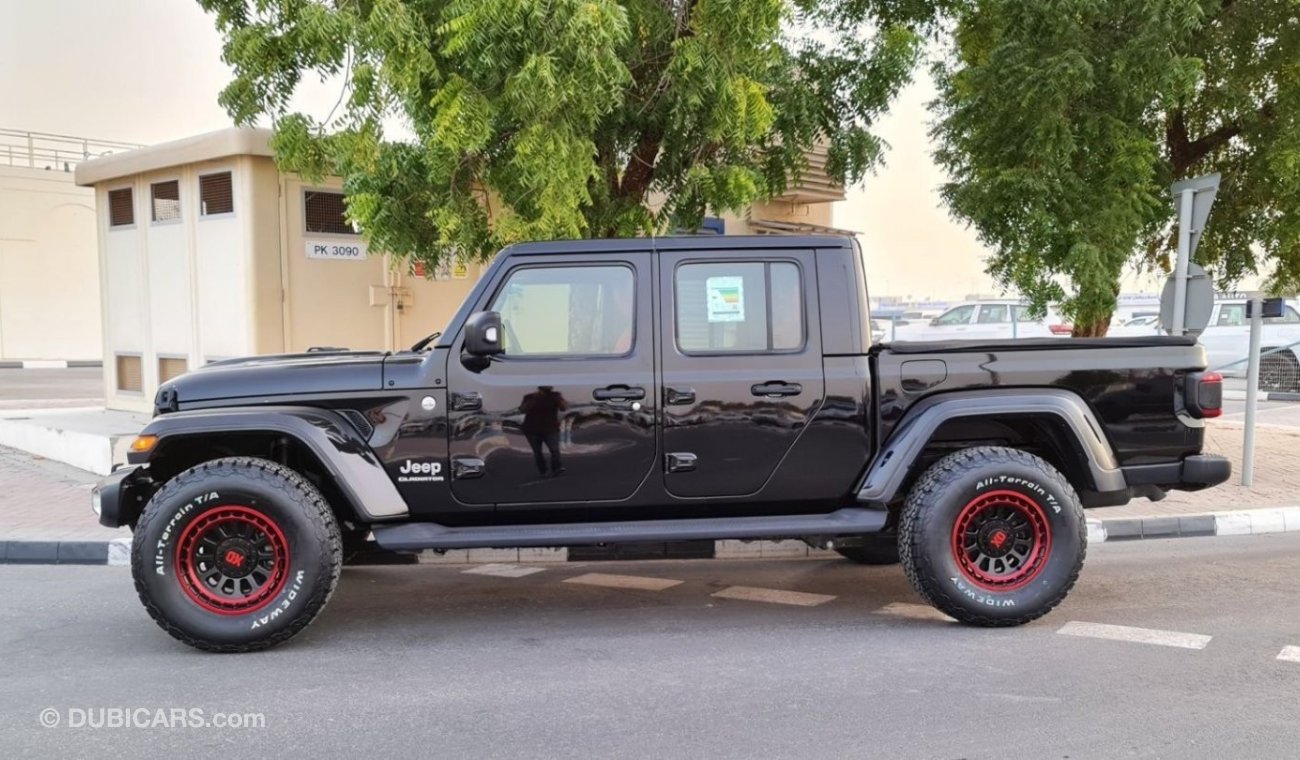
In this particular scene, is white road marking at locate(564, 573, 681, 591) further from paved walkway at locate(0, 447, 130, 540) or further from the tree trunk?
the tree trunk

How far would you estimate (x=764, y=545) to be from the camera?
691cm

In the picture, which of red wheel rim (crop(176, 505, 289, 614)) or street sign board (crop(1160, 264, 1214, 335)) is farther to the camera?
street sign board (crop(1160, 264, 1214, 335))

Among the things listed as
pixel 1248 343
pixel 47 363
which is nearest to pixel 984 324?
pixel 1248 343

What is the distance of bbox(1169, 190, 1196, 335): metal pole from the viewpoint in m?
8.03

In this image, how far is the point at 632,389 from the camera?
4938 millimetres

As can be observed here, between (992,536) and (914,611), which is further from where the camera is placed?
(914,611)

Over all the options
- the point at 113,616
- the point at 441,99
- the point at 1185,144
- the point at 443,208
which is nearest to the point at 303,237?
the point at 443,208

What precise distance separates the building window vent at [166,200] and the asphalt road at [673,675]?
6078mm

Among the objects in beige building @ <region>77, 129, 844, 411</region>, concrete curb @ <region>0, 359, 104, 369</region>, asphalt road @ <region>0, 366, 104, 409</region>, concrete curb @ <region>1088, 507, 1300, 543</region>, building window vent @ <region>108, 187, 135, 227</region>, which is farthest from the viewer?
concrete curb @ <region>0, 359, 104, 369</region>

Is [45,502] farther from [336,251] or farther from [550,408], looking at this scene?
[550,408]

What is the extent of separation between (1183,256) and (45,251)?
28435 mm

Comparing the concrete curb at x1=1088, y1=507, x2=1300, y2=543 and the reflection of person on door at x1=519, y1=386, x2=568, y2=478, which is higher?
the reflection of person on door at x1=519, y1=386, x2=568, y2=478

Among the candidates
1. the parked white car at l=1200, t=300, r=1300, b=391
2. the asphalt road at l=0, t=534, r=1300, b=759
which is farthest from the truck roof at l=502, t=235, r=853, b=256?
the parked white car at l=1200, t=300, r=1300, b=391

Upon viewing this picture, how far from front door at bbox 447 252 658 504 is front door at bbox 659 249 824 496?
15 cm
